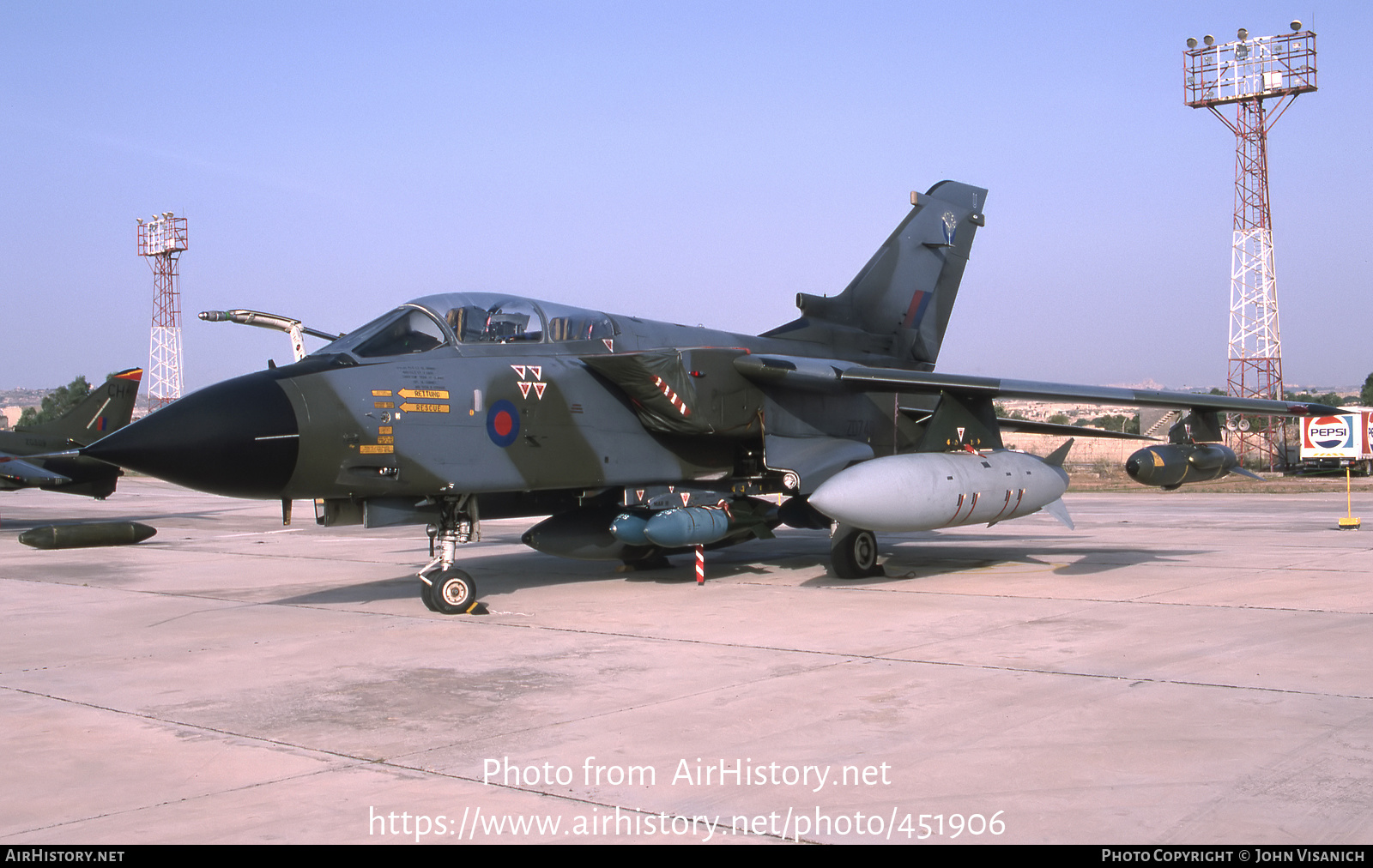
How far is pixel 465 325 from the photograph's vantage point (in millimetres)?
10031

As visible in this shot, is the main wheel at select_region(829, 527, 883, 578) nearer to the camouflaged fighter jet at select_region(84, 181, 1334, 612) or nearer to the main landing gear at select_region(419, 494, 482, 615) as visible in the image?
the camouflaged fighter jet at select_region(84, 181, 1334, 612)

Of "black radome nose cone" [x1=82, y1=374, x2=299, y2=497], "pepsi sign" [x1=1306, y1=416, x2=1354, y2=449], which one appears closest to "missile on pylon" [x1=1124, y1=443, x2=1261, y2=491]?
"black radome nose cone" [x1=82, y1=374, x2=299, y2=497]

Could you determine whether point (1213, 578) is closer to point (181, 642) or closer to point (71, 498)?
point (181, 642)

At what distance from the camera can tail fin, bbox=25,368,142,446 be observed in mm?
23750

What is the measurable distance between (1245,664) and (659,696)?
367cm

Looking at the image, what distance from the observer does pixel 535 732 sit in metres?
5.67

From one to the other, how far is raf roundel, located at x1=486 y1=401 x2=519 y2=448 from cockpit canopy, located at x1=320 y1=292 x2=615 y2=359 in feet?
2.15

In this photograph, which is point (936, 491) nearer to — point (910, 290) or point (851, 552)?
point (851, 552)

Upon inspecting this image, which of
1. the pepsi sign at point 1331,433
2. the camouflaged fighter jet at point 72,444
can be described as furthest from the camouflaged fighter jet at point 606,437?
the pepsi sign at point 1331,433

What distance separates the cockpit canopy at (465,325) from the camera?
9555 mm

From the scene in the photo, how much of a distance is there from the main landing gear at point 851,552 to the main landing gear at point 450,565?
3901 mm

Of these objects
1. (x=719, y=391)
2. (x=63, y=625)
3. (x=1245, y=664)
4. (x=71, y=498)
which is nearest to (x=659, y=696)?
(x=1245, y=664)

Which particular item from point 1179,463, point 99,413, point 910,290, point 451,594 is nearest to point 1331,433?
point 910,290

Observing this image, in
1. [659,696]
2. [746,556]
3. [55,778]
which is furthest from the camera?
[746,556]
